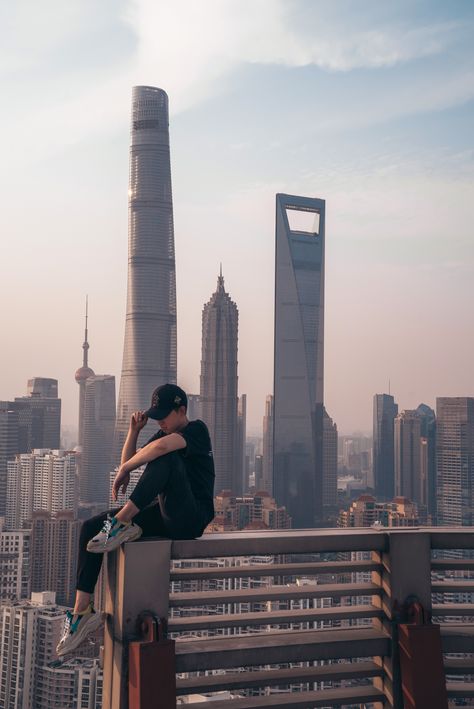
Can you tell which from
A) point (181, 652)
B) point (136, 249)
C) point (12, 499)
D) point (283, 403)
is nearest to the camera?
point (181, 652)

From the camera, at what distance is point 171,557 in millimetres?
3098

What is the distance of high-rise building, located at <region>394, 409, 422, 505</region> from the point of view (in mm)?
118312

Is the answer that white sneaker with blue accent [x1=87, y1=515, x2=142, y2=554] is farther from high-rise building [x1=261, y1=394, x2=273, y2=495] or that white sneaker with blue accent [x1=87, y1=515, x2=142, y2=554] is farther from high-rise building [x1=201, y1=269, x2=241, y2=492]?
high-rise building [x1=201, y1=269, x2=241, y2=492]

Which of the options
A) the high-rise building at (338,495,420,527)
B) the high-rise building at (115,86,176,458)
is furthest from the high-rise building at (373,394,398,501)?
the high-rise building at (338,495,420,527)

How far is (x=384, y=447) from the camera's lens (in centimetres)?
13688

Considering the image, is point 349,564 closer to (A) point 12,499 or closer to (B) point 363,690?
(B) point 363,690

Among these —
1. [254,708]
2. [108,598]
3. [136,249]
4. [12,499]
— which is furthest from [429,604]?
[136,249]

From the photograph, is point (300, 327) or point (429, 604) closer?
point (429, 604)

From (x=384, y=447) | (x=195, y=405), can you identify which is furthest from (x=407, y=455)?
(x=195, y=405)

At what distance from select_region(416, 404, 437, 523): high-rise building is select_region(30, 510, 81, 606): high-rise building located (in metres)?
59.5

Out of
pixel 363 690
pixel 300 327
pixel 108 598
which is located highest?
pixel 300 327

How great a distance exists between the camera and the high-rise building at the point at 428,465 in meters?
109

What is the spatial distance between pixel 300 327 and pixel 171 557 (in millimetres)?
125076

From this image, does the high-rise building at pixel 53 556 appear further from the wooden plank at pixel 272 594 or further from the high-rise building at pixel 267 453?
the high-rise building at pixel 267 453
